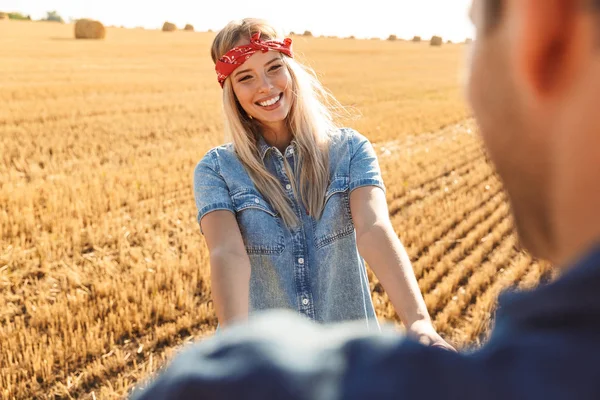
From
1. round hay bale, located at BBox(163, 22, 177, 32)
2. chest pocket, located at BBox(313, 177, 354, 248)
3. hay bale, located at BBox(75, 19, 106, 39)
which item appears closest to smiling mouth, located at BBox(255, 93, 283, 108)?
chest pocket, located at BBox(313, 177, 354, 248)

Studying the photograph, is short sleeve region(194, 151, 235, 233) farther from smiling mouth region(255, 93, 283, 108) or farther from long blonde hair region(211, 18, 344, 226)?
smiling mouth region(255, 93, 283, 108)

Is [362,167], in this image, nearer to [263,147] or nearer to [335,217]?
[335,217]

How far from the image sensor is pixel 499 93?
480mm

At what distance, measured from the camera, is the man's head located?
400 mm

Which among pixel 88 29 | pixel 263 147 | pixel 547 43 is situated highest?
pixel 88 29

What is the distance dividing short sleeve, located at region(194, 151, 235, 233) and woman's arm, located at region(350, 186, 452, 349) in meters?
0.41

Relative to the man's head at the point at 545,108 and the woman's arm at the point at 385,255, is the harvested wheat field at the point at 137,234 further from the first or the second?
the man's head at the point at 545,108

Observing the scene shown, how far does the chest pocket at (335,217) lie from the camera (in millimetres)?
1842

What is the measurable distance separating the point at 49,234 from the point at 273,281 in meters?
3.89

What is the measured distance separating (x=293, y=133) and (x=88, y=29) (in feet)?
107

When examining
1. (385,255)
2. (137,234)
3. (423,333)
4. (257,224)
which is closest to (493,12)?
(423,333)

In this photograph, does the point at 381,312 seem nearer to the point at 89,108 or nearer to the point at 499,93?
the point at 499,93

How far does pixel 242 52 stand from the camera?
2.02 meters

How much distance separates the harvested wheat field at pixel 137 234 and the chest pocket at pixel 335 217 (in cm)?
70
